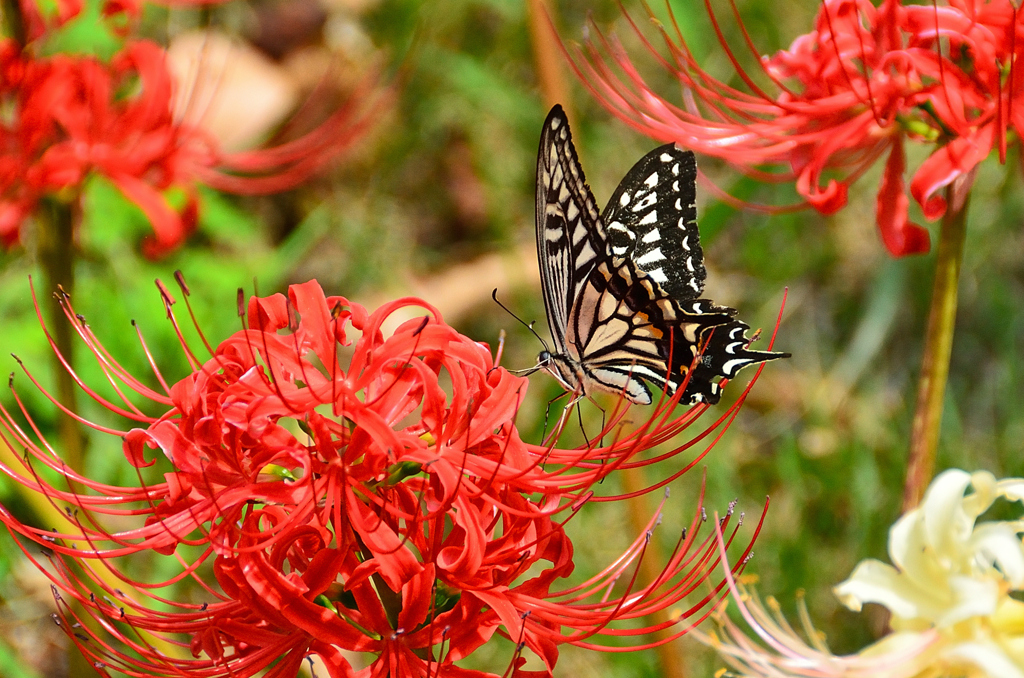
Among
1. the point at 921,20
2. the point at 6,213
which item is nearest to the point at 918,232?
the point at 921,20

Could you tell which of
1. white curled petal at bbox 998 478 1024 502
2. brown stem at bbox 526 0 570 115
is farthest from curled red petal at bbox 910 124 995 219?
brown stem at bbox 526 0 570 115

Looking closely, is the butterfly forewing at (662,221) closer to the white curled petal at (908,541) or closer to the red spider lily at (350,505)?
the red spider lily at (350,505)

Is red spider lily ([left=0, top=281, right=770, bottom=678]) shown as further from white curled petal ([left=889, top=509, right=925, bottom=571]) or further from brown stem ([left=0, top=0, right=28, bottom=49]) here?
brown stem ([left=0, top=0, right=28, bottom=49])

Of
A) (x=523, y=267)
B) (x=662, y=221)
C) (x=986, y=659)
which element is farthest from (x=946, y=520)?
(x=523, y=267)

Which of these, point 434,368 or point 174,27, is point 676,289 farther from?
point 174,27

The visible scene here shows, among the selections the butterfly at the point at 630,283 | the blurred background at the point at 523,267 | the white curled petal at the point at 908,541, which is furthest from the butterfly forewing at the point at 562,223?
the white curled petal at the point at 908,541

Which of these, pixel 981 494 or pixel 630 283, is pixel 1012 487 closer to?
pixel 981 494
